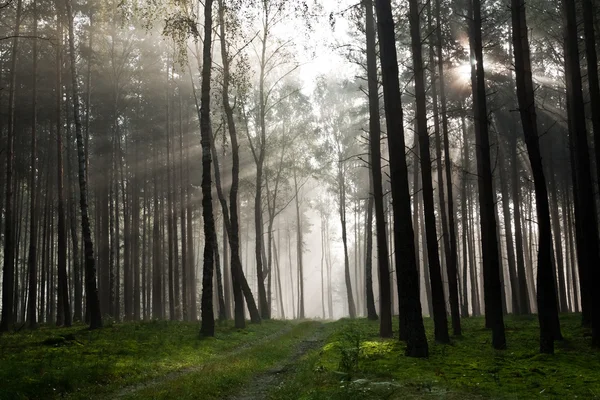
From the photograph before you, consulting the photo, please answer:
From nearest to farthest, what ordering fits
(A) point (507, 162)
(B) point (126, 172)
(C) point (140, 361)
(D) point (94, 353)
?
(C) point (140, 361), (D) point (94, 353), (A) point (507, 162), (B) point (126, 172)

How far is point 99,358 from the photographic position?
1306 cm

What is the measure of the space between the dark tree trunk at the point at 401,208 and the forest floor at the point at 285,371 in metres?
0.65

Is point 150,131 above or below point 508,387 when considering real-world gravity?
above

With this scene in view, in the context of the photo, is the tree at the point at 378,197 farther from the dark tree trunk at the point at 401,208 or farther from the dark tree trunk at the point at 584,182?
the dark tree trunk at the point at 584,182

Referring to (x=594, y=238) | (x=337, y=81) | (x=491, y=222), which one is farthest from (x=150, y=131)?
(x=594, y=238)

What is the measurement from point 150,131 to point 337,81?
1554 centimetres

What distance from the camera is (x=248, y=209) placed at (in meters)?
52.6

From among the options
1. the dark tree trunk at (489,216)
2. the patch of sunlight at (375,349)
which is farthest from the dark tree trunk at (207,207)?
the dark tree trunk at (489,216)

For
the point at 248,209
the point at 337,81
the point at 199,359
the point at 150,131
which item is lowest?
the point at 199,359

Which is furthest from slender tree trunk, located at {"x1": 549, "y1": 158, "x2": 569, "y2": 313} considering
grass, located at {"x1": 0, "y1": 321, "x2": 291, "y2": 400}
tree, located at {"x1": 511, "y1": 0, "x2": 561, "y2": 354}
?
grass, located at {"x1": 0, "y1": 321, "x2": 291, "y2": 400}

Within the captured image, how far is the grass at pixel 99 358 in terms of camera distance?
32.4 ft

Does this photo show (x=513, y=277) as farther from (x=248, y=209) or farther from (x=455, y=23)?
(x=248, y=209)

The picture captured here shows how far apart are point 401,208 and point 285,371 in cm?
492

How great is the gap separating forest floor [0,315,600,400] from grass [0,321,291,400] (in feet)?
0.09
